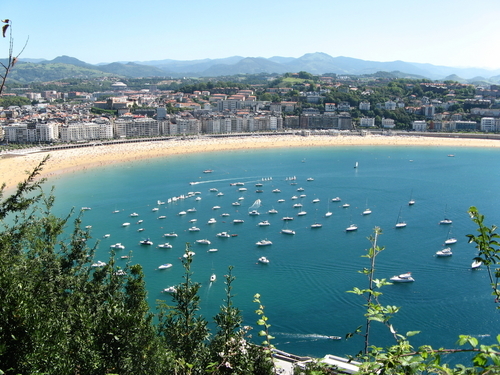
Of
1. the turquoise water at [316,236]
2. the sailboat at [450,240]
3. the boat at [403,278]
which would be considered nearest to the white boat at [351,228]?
the turquoise water at [316,236]

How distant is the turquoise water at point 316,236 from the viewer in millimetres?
9328

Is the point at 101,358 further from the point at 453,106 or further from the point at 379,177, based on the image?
the point at 453,106

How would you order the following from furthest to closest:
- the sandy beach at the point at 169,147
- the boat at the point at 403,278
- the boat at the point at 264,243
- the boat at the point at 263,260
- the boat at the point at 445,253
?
the sandy beach at the point at 169,147, the boat at the point at 264,243, the boat at the point at 445,253, the boat at the point at 263,260, the boat at the point at 403,278

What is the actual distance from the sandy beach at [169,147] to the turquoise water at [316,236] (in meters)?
1.96

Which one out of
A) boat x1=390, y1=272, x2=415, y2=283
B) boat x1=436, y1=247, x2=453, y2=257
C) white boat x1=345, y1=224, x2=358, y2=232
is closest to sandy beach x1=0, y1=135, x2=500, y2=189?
white boat x1=345, y1=224, x2=358, y2=232

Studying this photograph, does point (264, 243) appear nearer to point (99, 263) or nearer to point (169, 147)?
point (99, 263)

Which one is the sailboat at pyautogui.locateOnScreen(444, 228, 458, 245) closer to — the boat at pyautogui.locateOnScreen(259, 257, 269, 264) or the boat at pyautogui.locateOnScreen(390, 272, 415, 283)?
the boat at pyautogui.locateOnScreen(390, 272, 415, 283)

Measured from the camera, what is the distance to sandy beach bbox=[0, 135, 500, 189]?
25.3 metres

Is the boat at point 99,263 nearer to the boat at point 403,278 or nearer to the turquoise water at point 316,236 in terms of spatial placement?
the turquoise water at point 316,236

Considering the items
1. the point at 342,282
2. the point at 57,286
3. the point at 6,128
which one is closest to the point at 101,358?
the point at 57,286

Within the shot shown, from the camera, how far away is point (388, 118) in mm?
47969

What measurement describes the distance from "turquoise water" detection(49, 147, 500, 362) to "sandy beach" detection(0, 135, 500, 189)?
1.96 meters

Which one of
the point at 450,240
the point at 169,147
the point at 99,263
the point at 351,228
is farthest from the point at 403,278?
the point at 169,147

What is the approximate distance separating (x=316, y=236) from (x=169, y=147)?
72.8 feet
